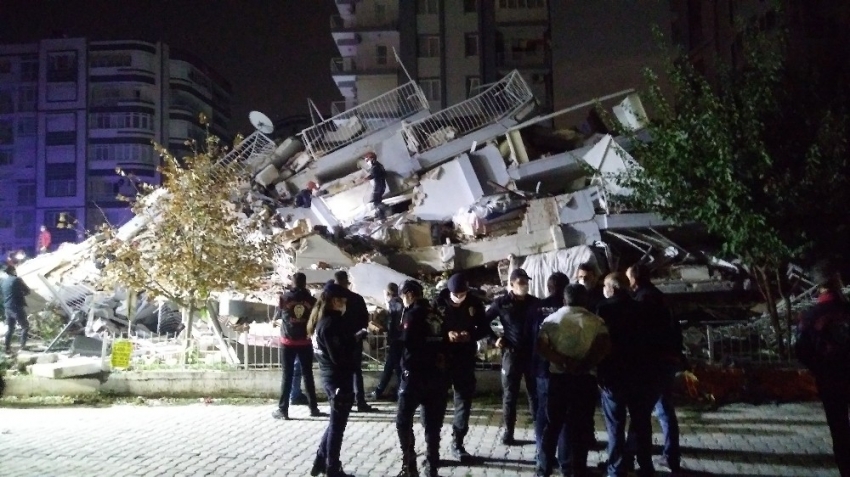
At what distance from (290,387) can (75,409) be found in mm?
3416

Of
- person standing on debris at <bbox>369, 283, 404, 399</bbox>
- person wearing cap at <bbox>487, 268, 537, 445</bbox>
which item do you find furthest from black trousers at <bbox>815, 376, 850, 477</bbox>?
person standing on debris at <bbox>369, 283, 404, 399</bbox>

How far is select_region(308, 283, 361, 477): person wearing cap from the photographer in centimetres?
620

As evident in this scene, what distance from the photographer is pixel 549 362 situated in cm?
589

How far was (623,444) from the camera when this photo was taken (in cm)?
600

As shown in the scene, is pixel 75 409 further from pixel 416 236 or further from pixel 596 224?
pixel 596 224

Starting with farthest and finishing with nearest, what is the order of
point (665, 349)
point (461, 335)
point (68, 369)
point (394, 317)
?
point (68, 369)
point (394, 317)
point (461, 335)
point (665, 349)

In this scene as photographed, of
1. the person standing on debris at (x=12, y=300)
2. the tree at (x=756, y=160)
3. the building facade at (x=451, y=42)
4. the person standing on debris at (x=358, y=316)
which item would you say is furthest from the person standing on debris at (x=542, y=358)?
the building facade at (x=451, y=42)

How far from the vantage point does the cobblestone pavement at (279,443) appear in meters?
6.78

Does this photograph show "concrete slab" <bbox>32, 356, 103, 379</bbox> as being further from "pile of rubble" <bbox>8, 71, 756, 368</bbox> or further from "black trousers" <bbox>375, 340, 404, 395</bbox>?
"black trousers" <bbox>375, 340, 404, 395</bbox>

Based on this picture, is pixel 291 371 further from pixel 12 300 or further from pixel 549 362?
pixel 12 300

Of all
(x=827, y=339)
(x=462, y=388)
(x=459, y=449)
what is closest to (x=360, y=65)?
(x=462, y=388)

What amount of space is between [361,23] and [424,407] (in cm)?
3830

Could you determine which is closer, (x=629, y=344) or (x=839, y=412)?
(x=839, y=412)

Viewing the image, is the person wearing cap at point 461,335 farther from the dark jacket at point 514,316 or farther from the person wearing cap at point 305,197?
the person wearing cap at point 305,197
